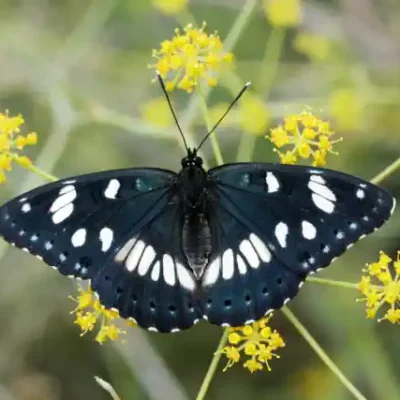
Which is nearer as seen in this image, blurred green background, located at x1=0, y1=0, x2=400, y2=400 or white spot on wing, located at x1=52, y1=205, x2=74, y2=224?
white spot on wing, located at x1=52, y1=205, x2=74, y2=224

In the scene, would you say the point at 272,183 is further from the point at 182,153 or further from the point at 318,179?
the point at 182,153

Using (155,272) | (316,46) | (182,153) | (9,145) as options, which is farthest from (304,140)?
(182,153)

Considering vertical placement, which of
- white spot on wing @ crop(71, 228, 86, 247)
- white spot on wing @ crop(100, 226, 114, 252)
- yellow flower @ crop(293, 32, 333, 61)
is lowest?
white spot on wing @ crop(100, 226, 114, 252)

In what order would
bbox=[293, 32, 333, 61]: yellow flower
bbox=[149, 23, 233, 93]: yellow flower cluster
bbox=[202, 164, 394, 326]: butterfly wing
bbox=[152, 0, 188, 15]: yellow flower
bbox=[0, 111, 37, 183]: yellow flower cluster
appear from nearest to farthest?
bbox=[202, 164, 394, 326]: butterfly wing < bbox=[0, 111, 37, 183]: yellow flower cluster < bbox=[149, 23, 233, 93]: yellow flower cluster < bbox=[152, 0, 188, 15]: yellow flower < bbox=[293, 32, 333, 61]: yellow flower

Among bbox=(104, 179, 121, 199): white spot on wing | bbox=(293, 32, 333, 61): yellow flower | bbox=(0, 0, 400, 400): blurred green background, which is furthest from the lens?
bbox=(293, 32, 333, 61): yellow flower

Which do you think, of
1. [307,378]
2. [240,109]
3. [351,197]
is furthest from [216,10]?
[351,197]

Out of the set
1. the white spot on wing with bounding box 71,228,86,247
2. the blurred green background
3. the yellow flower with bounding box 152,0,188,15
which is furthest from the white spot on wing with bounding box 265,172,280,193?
the yellow flower with bounding box 152,0,188,15

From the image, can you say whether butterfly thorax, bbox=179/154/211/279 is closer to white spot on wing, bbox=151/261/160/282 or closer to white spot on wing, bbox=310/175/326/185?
white spot on wing, bbox=151/261/160/282

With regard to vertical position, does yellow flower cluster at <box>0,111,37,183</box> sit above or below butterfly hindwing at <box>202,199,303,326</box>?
above
